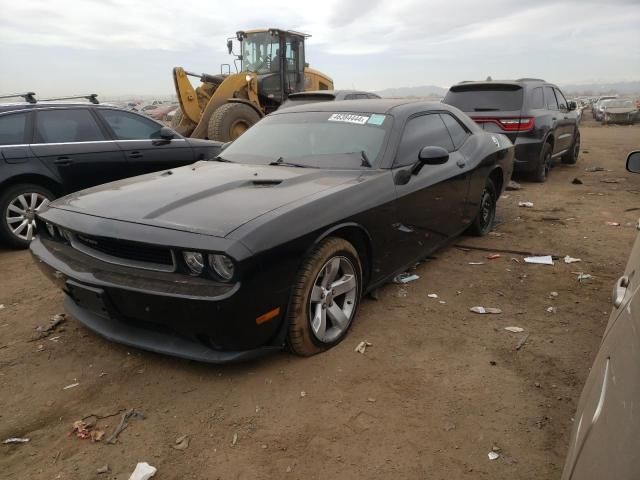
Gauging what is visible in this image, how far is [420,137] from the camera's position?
4070 mm

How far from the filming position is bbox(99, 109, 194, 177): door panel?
233 inches

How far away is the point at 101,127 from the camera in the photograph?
5824 millimetres

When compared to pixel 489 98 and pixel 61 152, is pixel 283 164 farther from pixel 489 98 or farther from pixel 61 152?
pixel 489 98

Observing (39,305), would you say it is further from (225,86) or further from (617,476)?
(225,86)

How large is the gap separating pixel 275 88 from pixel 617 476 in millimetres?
12140

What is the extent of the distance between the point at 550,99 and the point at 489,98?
5.89 feet

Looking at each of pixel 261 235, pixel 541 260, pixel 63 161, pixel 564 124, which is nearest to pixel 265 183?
pixel 261 235

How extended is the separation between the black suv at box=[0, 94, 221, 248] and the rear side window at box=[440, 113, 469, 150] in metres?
3.51

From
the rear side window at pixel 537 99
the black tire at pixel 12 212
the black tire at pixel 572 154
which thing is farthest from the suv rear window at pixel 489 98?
the black tire at pixel 12 212

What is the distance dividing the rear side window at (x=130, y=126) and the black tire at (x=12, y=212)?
1123 millimetres

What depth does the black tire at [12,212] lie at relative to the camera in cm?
511

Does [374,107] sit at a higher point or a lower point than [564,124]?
higher

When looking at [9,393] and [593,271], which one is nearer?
[9,393]

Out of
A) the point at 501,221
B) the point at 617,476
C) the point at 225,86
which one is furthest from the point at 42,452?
the point at 225,86
